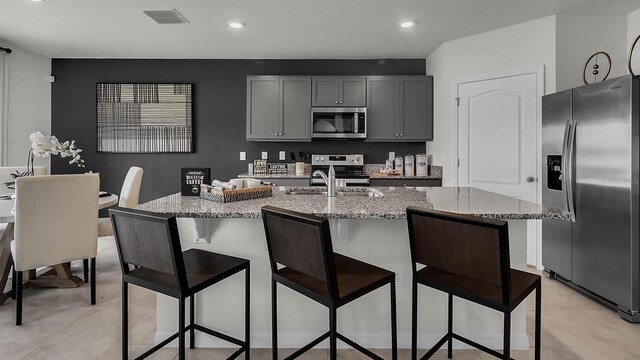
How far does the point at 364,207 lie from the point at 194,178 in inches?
41.4

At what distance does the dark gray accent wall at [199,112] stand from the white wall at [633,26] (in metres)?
2.31

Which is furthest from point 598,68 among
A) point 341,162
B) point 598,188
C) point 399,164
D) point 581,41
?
point 341,162

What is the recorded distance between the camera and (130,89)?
4.86 meters

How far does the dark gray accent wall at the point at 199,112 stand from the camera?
4898mm

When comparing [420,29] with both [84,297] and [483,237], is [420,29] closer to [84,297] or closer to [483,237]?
[483,237]

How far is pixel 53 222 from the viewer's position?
8.00 ft

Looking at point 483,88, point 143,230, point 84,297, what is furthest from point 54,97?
point 483,88

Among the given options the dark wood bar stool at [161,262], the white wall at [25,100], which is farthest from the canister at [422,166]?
the white wall at [25,100]

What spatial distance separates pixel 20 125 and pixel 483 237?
5.45m

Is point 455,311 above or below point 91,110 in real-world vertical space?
below

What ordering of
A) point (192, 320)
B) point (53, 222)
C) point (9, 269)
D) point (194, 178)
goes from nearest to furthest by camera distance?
point (192, 320) < point (194, 178) < point (53, 222) < point (9, 269)

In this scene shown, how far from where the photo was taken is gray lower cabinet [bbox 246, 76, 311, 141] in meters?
4.59

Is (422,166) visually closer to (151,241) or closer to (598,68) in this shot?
(598,68)

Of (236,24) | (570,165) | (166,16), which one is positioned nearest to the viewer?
(570,165)
